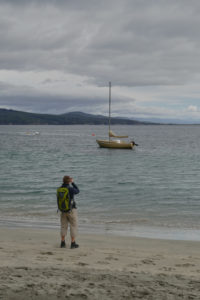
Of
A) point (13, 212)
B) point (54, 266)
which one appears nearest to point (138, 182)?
point (13, 212)

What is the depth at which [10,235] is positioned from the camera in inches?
477

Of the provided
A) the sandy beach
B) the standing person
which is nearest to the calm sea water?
the sandy beach

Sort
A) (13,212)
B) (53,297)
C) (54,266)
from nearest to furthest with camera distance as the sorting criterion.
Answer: (53,297)
(54,266)
(13,212)

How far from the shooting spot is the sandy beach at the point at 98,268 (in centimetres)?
636

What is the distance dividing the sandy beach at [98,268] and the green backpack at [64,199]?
1155mm

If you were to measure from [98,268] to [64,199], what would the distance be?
2578 millimetres

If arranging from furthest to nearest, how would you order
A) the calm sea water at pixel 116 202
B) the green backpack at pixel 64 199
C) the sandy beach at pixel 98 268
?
the calm sea water at pixel 116 202
the green backpack at pixel 64 199
the sandy beach at pixel 98 268

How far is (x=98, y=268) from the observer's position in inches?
318

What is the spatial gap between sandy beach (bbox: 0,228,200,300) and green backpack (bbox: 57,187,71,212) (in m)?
1.16

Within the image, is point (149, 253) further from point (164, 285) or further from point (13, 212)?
point (13, 212)

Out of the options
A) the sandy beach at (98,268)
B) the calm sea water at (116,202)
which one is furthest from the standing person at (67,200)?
the calm sea water at (116,202)

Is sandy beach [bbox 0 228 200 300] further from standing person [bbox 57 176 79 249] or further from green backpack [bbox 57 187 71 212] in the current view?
green backpack [bbox 57 187 71 212]

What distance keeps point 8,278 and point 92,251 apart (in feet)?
11.4

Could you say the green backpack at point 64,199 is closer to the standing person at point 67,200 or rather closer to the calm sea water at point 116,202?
the standing person at point 67,200
